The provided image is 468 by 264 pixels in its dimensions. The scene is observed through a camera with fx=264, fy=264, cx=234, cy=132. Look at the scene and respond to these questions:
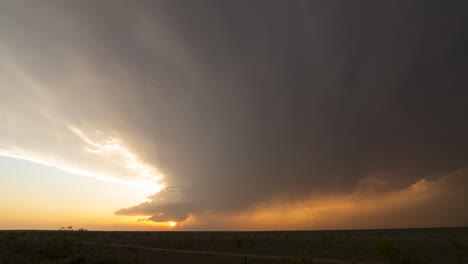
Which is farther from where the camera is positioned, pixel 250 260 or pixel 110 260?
pixel 250 260

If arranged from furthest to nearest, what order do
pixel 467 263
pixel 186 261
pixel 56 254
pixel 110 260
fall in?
pixel 186 261 → pixel 56 254 → pixel 110 260 → pixel 467 263

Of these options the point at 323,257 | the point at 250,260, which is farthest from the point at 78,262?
the point at 323,257

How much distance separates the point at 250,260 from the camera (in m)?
36.5

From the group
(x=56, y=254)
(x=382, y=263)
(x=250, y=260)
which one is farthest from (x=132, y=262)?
(x=382, y=263)

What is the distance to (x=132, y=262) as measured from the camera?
33.1 m

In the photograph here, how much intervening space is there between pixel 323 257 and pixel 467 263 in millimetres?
16233

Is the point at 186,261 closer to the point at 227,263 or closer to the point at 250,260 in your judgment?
the point at 227,263

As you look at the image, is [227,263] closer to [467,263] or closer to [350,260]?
[350,260]

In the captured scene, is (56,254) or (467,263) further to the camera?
(56,254)

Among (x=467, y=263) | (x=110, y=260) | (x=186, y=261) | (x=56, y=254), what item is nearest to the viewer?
(x=467, y=263)

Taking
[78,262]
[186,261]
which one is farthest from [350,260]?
[78,262]

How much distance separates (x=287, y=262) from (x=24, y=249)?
3664 cm

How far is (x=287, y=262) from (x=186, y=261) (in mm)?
14283

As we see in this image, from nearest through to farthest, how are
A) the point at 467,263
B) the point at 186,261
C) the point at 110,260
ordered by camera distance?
1. the point at 467,263
2. the point at 110,260
3. the point at 186,261
